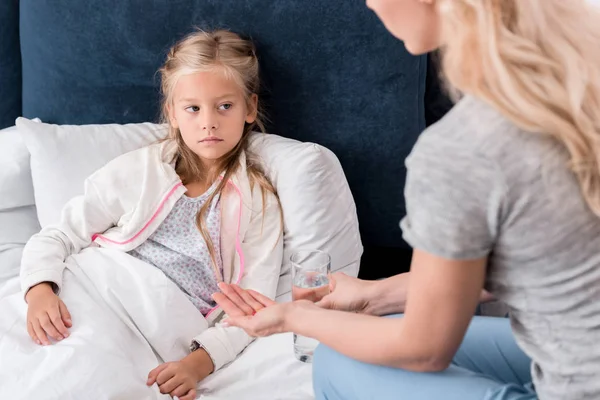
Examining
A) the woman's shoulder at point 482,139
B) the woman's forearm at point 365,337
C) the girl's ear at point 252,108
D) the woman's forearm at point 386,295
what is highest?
the woman's shoulder at point 482,139

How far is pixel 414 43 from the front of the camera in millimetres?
1005

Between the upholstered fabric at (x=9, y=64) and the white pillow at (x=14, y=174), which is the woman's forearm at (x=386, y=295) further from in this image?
the upholstered fabric at (x=9, y=64)

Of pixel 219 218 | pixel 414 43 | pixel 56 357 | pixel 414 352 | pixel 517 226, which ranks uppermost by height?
pixel 414 43

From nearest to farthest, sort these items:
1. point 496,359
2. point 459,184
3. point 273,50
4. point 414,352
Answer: point 459,184 < point 414,352 < point 496,359 < point 273,50

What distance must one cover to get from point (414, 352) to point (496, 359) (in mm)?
263

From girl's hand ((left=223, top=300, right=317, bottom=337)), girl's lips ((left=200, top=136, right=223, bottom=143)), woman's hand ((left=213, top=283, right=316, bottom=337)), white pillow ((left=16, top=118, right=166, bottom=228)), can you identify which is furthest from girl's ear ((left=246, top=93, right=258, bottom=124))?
girl's hand ((left=223, top=300, right=317, bottom=337))

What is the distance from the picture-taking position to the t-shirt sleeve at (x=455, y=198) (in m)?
0.88

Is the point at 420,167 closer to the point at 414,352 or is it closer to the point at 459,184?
the point at 459,184

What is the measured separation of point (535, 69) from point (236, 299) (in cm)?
68

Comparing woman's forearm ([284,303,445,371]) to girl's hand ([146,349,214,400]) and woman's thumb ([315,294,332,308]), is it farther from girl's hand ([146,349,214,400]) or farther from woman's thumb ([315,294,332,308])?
girl's hand ([146,349,214,400])

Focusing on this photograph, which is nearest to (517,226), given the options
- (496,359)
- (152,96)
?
(496,359)

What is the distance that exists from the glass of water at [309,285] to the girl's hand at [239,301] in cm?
9

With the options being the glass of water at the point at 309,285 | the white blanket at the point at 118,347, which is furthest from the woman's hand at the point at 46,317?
the glass of water at the point at 309,285

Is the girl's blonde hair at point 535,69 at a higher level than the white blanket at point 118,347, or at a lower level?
higher
